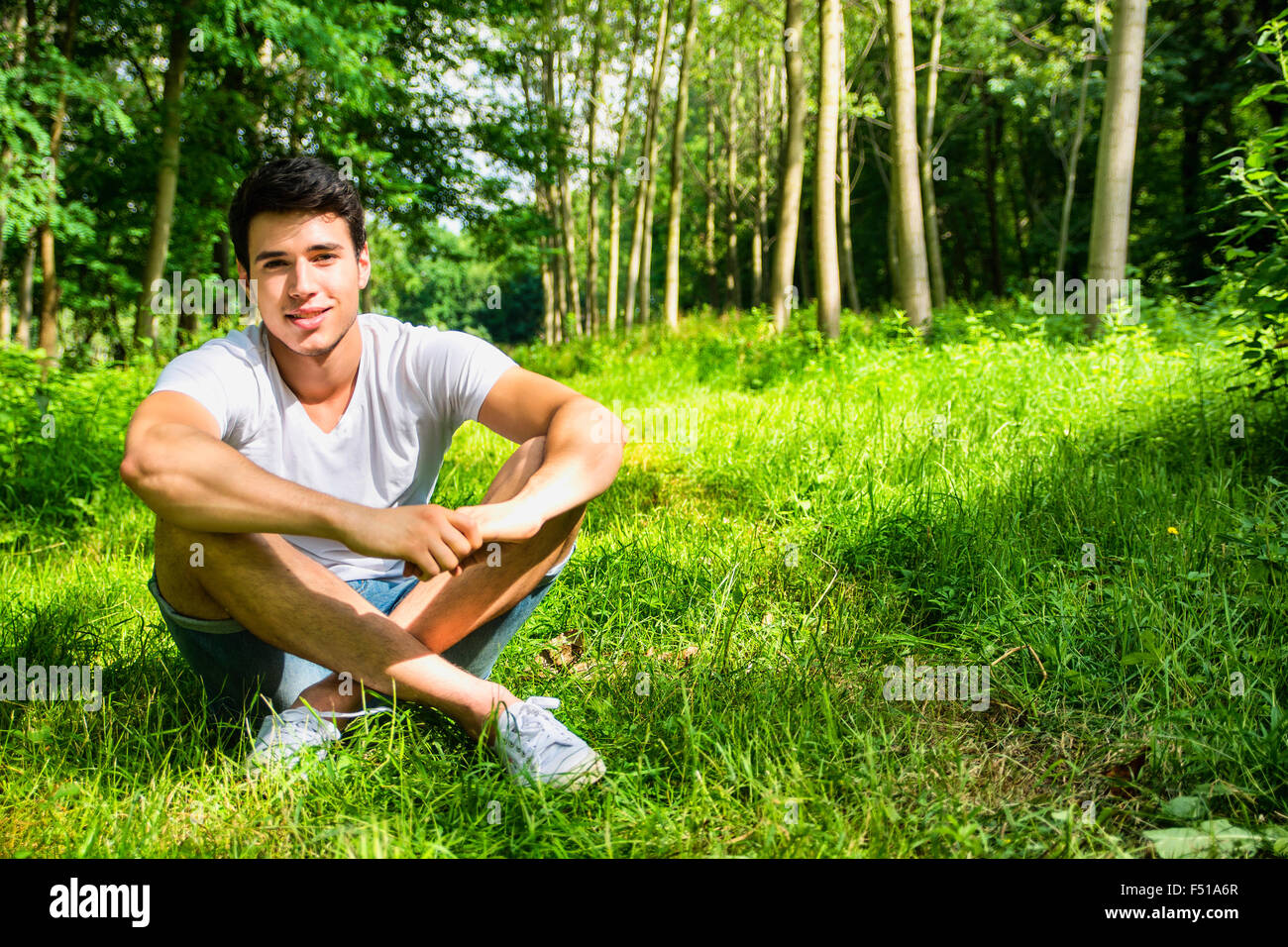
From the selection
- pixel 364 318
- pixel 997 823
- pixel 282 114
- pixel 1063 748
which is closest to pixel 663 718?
pixel 997 823

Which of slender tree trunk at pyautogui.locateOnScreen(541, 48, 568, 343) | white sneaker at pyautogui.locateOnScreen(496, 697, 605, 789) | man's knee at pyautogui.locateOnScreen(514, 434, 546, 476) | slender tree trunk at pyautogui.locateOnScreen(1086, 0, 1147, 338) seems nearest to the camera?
white sneaker at pyautogui.locateOnScreen(496, 697, 605, 789)

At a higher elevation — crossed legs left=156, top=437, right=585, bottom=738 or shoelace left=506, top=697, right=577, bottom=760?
crossed legs left=156, top=437, right=585, bottom=738

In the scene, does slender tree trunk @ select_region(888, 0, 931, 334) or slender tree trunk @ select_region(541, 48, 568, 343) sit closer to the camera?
slender tree trunk @ select_region(888, 0, 931, 334)

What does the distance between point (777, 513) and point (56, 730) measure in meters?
2.88

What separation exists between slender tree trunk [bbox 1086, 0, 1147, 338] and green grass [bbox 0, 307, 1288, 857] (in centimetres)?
309

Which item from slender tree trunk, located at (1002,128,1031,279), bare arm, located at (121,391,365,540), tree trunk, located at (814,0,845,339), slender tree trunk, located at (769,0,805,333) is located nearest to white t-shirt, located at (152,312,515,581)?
bare arm, located at (121,391,365,540)

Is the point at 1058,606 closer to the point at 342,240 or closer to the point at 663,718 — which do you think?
the point at 663,718

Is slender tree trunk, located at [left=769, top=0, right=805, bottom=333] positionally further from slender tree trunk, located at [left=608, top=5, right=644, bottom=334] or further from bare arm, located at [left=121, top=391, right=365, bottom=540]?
bare arm, located at [left=121, top=391, right=365, bottom=540]

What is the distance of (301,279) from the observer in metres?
2.62

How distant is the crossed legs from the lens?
2248 mm

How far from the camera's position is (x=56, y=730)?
2.63 metres

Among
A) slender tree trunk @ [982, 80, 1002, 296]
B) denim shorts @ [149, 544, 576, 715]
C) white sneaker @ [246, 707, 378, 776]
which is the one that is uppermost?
slender tree trunk @ [982, 80, 1002, 296]

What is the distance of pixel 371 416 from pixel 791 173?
9.74 meters

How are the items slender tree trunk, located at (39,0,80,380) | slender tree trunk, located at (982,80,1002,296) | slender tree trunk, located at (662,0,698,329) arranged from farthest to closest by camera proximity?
slender tree trunk, located at (982,80,1002,296)
slender tree trunk, located at (662,0,698,329)
slender tree trunk, located at (39,0,80,380)
